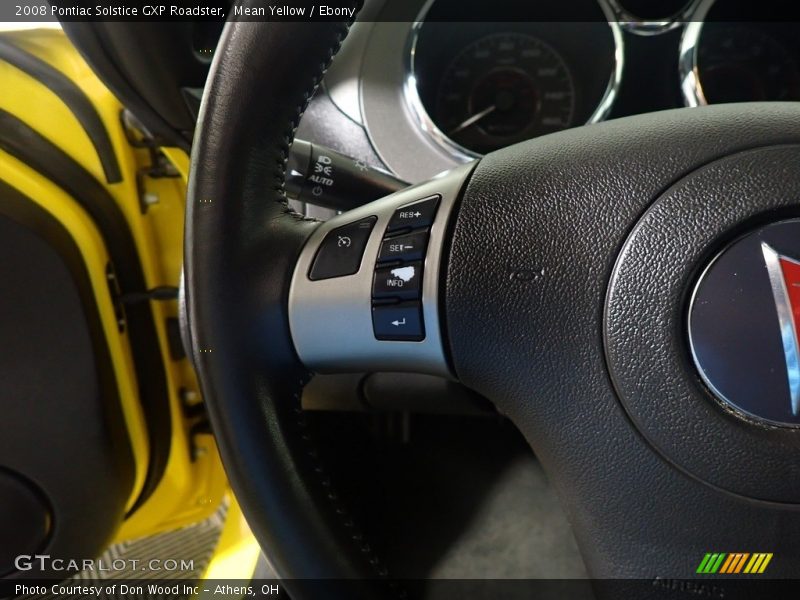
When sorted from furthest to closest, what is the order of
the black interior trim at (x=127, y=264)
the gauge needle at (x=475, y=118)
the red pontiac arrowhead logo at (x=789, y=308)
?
the gauge needle at (x=475, y=118)
the black interior trim at (x=127, y=264)
the red pontiac arrowhead logo at (x=789, y=308)

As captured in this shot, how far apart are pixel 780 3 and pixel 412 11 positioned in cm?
55

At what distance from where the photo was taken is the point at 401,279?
532 mm

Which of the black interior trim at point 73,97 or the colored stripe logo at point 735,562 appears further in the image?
the black interior trim at point 73,97

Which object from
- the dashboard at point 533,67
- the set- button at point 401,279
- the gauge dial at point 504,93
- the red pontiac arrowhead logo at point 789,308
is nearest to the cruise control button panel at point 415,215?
the set- button at point 401,279

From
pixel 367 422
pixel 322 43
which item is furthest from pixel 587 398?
pixel 367 422

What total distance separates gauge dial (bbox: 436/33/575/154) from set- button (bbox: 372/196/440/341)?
0.60 meters

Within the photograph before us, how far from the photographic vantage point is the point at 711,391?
0.50m

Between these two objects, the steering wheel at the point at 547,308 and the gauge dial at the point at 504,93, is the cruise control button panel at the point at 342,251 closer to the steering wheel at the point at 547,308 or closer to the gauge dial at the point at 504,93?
the steering wheel at the point at 547,308

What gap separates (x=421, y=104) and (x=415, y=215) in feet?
1.74

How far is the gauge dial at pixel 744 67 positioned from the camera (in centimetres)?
103

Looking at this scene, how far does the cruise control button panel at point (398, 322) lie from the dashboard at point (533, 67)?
497 millimetres

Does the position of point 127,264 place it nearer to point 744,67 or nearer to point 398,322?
point 398,322

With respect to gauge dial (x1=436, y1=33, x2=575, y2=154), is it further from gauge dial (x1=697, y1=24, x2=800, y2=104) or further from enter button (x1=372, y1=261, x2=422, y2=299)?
enter button (x1=372, y1=261, x2=422, y2=299)

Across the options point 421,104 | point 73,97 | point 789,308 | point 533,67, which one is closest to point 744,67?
point 533,67
